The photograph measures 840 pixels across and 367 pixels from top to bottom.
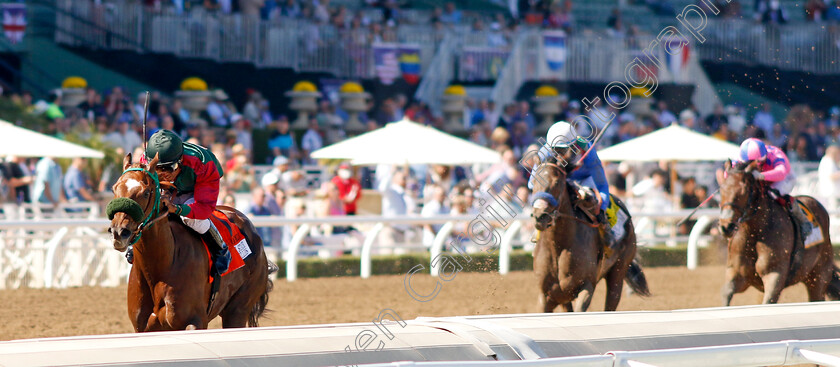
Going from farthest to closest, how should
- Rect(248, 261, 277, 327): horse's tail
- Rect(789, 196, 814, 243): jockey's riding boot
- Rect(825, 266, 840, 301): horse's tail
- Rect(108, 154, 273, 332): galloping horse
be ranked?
Rect(825, 266, 840, 301): horse's tail < Rect(789, 196, 814, 243): jockey's riding boot < Rect(248, 261, 277, 327): horse's tail < Rect(108, 154, 273, 332): galloping horse

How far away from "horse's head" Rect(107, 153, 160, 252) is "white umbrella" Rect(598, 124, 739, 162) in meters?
9.01

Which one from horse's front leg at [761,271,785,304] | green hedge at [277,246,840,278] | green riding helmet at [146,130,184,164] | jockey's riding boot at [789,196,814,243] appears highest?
green riding helmet at [146,130,184,164]

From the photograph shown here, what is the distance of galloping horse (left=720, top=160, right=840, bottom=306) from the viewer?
21.9 feet

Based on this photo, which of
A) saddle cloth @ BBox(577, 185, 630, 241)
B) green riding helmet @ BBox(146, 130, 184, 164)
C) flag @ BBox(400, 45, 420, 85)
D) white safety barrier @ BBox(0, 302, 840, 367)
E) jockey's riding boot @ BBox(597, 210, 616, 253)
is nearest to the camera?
white safety barrier @ BBox(0, 302, 840, 367)

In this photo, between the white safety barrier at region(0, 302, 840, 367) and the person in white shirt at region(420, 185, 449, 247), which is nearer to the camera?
the white safety barrier at region(0, 302, 840, 367)

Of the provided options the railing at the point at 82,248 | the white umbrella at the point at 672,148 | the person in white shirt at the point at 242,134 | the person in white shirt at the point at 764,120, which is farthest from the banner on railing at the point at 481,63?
the railing at the point at 82,248

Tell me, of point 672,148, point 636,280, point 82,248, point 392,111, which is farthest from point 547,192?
point 392,111

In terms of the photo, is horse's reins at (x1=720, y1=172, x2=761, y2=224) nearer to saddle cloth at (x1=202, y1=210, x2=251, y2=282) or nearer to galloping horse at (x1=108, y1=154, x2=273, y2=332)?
saddle cloth at (x1=202, y1=210, x2=251, y2=282)

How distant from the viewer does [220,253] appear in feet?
15.7

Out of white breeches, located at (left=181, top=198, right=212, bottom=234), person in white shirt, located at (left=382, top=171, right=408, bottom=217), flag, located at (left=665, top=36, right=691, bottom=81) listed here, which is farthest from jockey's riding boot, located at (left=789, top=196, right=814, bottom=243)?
flag, located at (left=665, top=36, right=691, bottom=81)

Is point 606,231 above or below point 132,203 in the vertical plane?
below

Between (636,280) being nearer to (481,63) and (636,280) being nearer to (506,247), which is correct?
(506,247)

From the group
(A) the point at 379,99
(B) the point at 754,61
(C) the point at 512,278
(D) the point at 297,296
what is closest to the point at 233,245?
(D) the point at 297,296

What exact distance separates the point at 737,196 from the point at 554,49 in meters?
12.5
